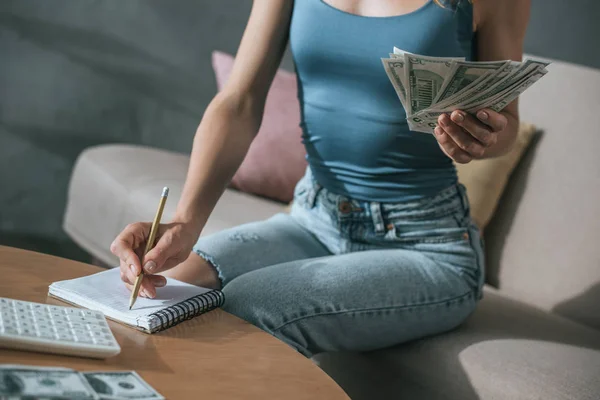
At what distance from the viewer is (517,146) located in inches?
77.3

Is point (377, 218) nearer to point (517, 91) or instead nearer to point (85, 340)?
point (517, 91)

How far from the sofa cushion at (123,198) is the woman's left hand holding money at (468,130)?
0.94 metres

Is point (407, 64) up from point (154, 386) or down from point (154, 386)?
up

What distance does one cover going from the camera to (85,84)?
312 centimetres

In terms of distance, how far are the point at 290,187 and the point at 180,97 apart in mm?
1056

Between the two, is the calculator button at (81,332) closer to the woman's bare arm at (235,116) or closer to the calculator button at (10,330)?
the calculator button at (10,330)

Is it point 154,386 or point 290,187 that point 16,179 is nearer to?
point 290,187

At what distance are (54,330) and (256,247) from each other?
1.79ft

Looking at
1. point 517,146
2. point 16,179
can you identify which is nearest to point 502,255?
point 517,146

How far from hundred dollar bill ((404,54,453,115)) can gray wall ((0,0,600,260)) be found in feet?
6.59

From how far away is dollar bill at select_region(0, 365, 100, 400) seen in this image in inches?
30.7

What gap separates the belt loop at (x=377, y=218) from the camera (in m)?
1.43

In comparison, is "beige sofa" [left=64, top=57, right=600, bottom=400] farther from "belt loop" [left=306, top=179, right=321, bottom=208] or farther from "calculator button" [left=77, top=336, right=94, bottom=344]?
"calculator button" [left=77, top=336, right=94, bottom=344]

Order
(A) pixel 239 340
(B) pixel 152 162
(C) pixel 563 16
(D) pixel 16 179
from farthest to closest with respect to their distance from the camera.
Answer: (D) pixel 16 179 → (B) pixel 152 162 → (C) pixel 563 16 → (A) pixel 239 340
